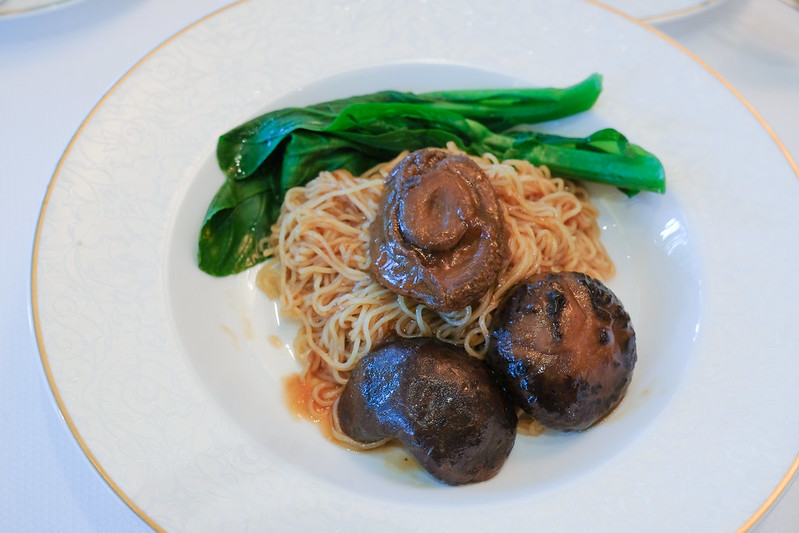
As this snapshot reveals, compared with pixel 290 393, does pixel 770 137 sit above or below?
above

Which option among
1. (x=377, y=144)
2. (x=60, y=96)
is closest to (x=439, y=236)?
(x=377, y=144)

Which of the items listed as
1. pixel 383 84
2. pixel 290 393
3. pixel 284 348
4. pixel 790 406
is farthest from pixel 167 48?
pixel 790 406

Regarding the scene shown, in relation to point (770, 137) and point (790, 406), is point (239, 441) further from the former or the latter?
point (770, 137)

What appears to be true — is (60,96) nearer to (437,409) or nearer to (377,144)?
(377,144)

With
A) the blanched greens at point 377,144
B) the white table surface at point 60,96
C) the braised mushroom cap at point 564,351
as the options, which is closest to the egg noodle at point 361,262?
the blanched greens at point 377,144

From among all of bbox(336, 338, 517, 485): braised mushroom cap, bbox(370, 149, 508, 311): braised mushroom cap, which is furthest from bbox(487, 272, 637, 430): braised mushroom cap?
bbox(370, 149, 508, 311): braised mushroom cap

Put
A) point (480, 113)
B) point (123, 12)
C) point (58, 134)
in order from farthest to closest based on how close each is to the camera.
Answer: point (123, 12), point (58, 134), point (480, 113)

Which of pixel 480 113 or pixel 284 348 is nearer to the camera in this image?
pixel 284 348
